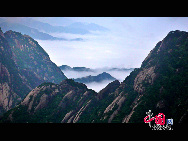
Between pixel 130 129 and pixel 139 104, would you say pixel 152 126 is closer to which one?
pixel 130 129

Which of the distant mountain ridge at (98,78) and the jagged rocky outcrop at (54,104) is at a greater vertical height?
the jagged rocky outcrop at (54,104)

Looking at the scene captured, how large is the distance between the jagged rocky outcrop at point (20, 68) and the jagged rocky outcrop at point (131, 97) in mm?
40253

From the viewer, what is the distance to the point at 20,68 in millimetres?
139000

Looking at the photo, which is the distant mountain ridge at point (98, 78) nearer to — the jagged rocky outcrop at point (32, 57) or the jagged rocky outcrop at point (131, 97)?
the jagged rocky outcrop at point (32, 57)

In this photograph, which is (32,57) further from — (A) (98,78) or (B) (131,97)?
(B) (131,97)

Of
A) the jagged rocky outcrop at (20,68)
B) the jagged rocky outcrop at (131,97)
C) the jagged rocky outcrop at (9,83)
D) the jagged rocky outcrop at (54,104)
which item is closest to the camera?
the jagged rocky outcrop at (131,97)

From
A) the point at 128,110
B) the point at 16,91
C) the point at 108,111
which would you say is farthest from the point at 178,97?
the point at 16,91

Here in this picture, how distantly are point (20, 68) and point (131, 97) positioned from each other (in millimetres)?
107360

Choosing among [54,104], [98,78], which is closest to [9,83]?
[54,104]

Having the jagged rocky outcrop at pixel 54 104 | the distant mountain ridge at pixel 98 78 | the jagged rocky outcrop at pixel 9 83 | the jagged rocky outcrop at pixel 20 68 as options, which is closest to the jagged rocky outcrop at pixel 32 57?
the jagged rocky outcrop at pixel 20 68

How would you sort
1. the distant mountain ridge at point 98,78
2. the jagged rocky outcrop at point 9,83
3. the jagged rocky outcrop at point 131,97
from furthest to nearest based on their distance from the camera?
1. the distant mountain ridge at point 98,78
2. the jagged rocky outcrop at point 9,83
3. the jagged rocky outcrop at point 131,97

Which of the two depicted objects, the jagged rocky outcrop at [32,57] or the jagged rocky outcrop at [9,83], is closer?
the jagged rocky outcrop at [9,83]

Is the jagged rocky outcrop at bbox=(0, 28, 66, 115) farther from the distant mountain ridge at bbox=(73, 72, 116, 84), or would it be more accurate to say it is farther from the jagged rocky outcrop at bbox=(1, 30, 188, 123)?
the jagged rocky outcrop at bbox=(1, 30, 188, 123)

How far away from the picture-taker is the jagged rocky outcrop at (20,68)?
111 m
